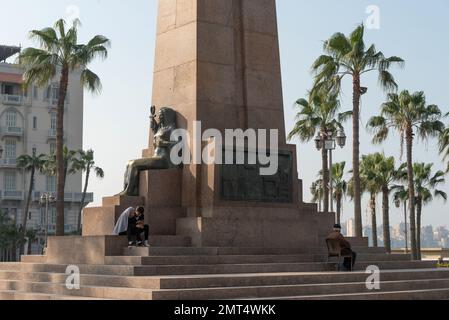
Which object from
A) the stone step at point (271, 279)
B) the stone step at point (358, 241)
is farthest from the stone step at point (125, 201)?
the stone step at point (358, 241)

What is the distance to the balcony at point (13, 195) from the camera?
7475 cm

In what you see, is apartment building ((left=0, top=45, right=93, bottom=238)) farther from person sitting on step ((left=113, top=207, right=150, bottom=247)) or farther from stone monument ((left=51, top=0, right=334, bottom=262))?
person sitting on step ((left=113, top=207, right=150, bottom=247))

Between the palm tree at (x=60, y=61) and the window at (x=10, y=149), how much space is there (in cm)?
4666

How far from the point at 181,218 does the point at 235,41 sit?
192 inches

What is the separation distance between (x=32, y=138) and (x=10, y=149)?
2.35m

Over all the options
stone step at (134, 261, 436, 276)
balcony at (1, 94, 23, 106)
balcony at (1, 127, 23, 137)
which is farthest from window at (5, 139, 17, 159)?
stone step at (134, 261, 436, 276)

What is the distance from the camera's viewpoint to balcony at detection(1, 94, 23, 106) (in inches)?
3054

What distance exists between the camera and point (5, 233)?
2381 inches

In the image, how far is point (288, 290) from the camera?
15.0m

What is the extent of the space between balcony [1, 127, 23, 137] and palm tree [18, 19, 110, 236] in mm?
46088

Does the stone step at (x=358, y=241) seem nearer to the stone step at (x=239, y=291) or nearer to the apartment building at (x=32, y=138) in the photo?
the stone step at (x=239, y=291)
